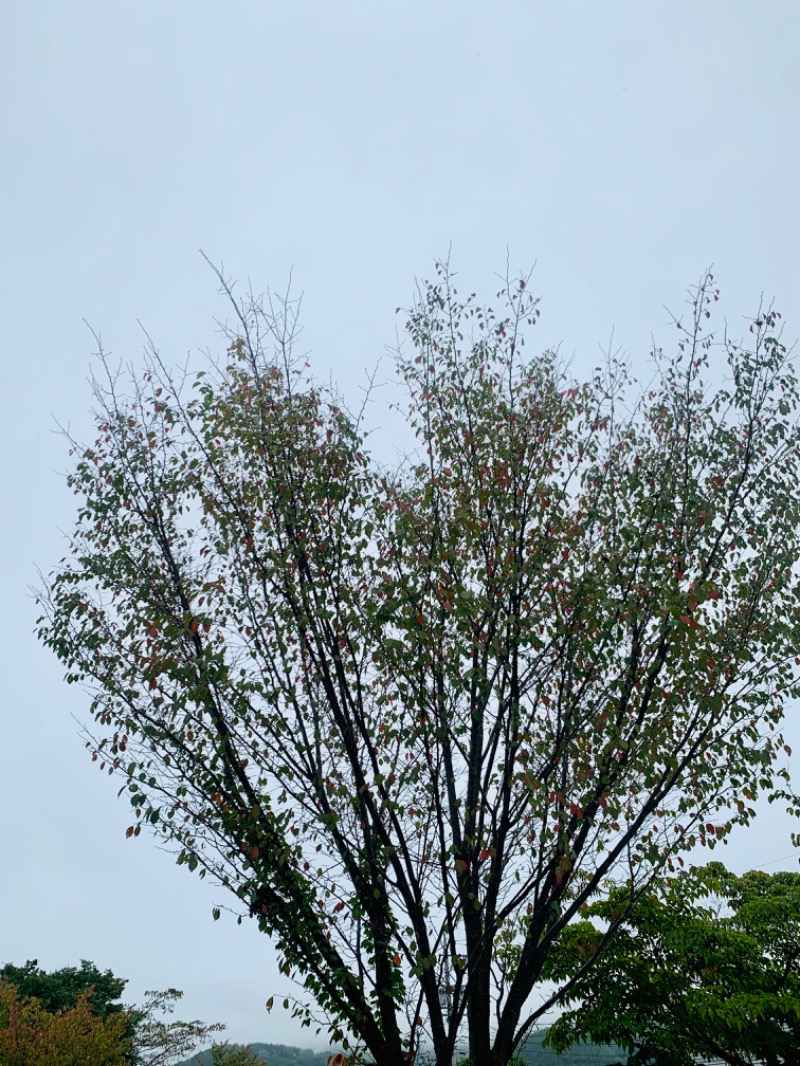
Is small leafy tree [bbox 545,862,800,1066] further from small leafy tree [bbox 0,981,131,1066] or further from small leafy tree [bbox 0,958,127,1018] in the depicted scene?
small leafy tree [bbox 0,958,127,1018]

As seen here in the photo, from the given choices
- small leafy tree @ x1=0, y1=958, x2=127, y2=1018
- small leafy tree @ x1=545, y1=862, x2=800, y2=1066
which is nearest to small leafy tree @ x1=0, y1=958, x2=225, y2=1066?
small leafy tree @ x1=0, y1=958, x2=127, y2=1018

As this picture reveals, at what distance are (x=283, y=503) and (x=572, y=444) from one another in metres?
2.67

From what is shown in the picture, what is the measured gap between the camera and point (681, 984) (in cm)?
1095

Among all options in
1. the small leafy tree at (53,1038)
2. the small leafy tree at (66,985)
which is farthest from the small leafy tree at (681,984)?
the small leafy tree at (66,985)

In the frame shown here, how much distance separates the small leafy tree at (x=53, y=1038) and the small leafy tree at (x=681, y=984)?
872 centimetres

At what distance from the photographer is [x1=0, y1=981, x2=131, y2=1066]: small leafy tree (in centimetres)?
1406

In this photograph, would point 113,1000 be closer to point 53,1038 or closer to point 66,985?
point 66,985

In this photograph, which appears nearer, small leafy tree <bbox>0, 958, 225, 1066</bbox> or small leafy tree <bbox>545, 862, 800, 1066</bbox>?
small leafy tree <bbox>545, 862, 800, 1066</bbox>

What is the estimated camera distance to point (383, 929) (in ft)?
20.2

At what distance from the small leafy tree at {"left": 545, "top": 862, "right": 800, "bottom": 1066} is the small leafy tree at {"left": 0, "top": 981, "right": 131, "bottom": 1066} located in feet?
28.6

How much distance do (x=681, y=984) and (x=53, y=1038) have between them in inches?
426

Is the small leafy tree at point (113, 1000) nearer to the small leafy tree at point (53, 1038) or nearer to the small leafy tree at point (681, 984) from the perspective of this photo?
the small leafy tree at point (53, 1038)

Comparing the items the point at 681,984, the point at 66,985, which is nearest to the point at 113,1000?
the point at 66,985

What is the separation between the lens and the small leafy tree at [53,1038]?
14062 millimetres
